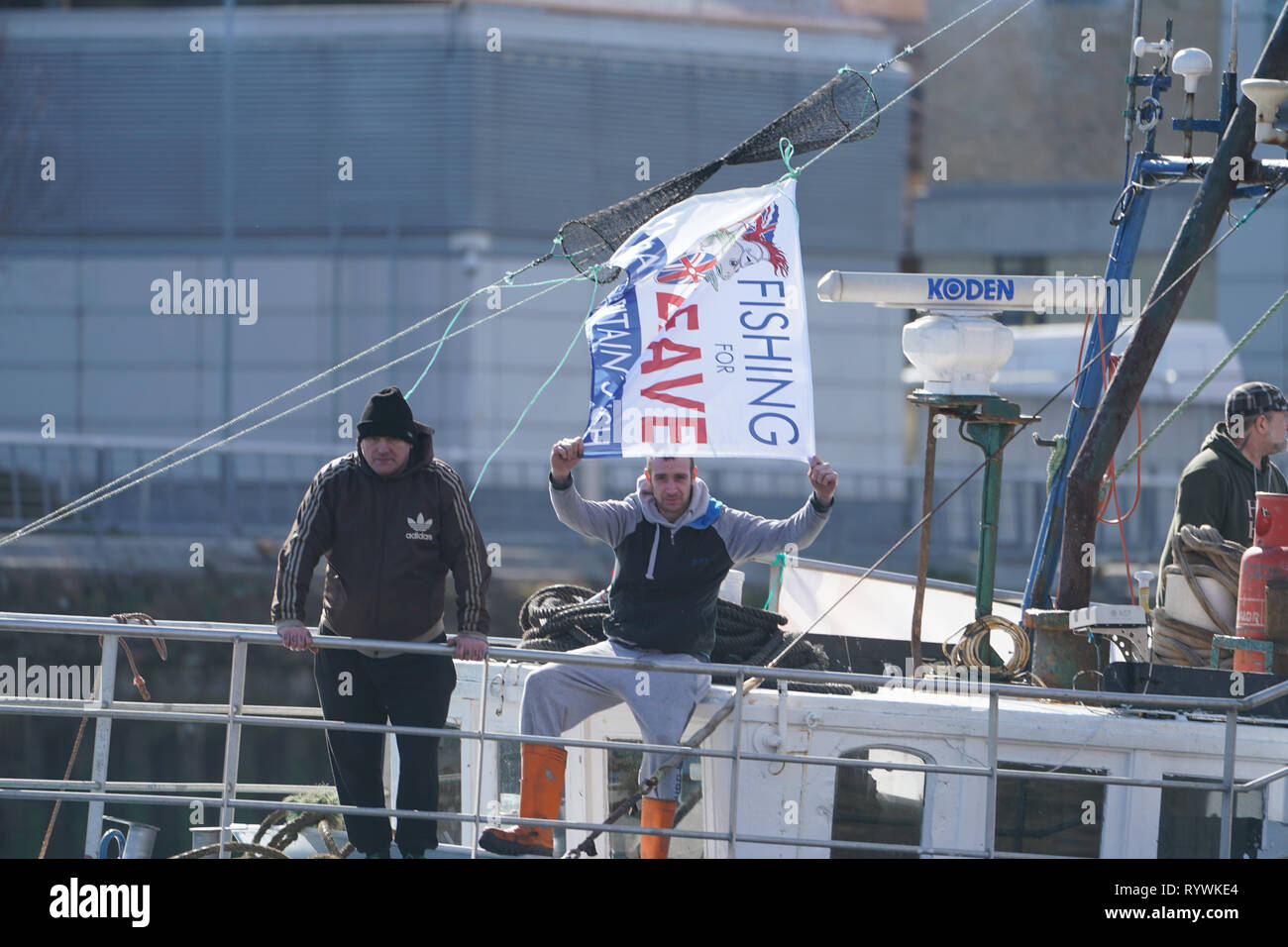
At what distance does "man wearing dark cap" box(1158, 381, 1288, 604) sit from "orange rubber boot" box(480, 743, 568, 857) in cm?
298

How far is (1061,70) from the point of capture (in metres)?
41.5

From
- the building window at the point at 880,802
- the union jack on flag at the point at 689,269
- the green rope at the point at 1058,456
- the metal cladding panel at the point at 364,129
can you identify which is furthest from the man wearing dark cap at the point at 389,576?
the metal cladding panel at the point at 364,129

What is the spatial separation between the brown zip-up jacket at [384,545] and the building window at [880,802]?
5.40ft

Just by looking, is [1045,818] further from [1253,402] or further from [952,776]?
[1253,402]

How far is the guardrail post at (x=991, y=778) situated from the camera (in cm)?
605

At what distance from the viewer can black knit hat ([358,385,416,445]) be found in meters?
6.53

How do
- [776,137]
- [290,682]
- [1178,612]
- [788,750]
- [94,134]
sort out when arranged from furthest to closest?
[94,134] → [290,682] → [776,137] → [1178,612] → [788,750]

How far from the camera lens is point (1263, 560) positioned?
693 centimetres

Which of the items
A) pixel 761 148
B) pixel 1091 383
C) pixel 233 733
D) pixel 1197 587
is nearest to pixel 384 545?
A: pixel 233 733

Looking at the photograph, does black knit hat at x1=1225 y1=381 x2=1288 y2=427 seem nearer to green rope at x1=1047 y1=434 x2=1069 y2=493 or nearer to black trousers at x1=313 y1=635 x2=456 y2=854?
green rope at x1=1047 y1=434 x2=1069 y2=493

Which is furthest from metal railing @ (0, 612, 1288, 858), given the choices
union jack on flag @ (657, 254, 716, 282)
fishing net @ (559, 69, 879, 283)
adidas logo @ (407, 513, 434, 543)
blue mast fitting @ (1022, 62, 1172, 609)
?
fishing net @ (559, 69, 879, 283)
